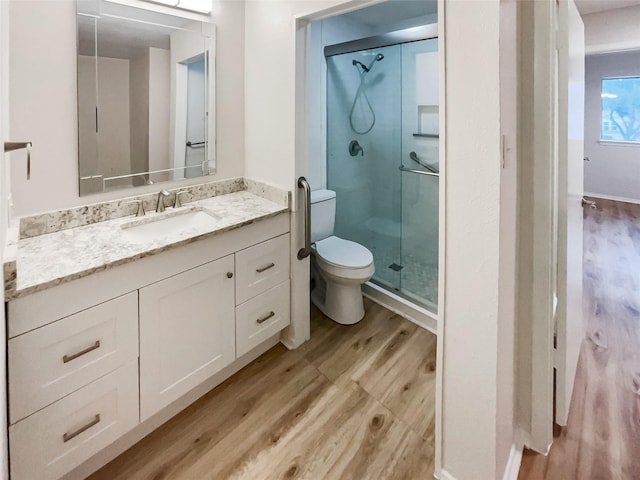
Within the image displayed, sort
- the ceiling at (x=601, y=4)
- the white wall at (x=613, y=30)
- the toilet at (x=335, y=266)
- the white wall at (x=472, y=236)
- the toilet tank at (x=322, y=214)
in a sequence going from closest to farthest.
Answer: the white wall at (x=472, y=236) → the toilet at (x=335, y=266) → the toilet tank at (x=322, y=214) → the ceiling at (x=601, y=4) → the white wall at (x=613, y=30)

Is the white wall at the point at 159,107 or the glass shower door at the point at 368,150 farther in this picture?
the glass shower door at the point at 368,150

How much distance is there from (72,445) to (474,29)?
6.14 ft

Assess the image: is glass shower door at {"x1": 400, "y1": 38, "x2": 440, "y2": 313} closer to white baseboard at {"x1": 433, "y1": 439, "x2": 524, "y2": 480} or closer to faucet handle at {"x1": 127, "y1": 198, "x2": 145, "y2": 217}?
white baseboard at {"x1": 433, "y1": 439, "x2": 524, "y2": 480}

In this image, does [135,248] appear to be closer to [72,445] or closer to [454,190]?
[72,445]

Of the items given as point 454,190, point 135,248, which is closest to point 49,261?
point 135,248

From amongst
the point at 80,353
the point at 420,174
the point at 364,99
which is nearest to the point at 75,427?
the point at 80,353

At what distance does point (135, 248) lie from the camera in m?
1.53

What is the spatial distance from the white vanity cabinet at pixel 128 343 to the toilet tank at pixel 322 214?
1.90ft

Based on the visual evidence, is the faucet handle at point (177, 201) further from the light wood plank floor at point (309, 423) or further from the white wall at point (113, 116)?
the light wood plank floor at point (309, 423)

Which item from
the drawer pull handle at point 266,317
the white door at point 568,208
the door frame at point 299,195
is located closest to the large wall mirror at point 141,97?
the door frame at point 299,195

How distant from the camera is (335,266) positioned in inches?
98.9

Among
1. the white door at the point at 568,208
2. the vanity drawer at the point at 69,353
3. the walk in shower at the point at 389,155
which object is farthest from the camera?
the walk in shower at the point at 389,155

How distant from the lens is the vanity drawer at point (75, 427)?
1262 mm

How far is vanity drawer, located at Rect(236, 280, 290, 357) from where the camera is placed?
1992 millimetres
